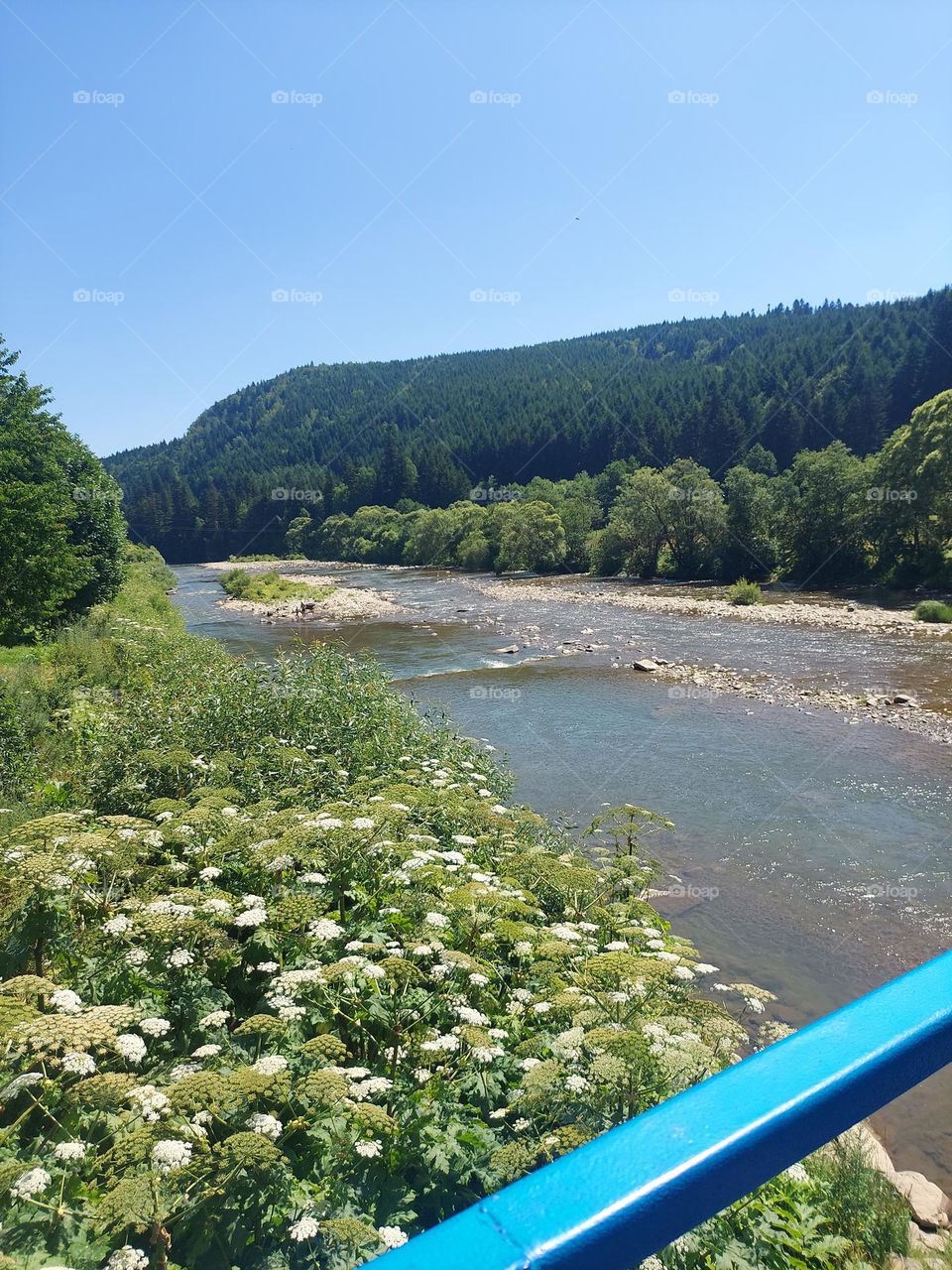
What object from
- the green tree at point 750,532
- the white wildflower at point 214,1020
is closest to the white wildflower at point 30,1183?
the white wildflower at point 214,1020

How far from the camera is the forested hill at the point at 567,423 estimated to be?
8999 cm

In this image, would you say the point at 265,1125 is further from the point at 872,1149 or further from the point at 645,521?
the point at 645,521

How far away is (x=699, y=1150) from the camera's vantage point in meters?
0.74

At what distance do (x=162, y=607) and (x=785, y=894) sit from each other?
30.8 m

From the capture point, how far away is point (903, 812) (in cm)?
1241

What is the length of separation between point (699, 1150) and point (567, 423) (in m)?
124

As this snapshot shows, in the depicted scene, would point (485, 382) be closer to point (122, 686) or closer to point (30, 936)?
point (122, 686)

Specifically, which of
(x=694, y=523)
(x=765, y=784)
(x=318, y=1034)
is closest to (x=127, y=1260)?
(x=318, y=1034)

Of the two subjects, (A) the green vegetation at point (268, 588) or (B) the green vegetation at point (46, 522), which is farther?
(A) the green vegetation at point (268, 588)

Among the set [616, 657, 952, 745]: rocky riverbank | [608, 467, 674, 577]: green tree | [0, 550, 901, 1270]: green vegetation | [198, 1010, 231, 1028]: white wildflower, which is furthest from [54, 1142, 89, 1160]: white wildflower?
[608, 467, 674, 577]: green tree

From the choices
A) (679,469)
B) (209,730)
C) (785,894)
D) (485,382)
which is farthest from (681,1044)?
(485,382)

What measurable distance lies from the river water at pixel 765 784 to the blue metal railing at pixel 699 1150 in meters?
6.19

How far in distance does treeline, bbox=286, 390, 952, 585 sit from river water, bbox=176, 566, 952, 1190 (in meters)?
15.2

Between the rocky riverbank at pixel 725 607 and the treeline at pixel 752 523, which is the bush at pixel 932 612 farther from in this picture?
the treeline at pixel 752 523
